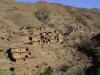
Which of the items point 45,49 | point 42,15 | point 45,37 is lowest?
point 45,49

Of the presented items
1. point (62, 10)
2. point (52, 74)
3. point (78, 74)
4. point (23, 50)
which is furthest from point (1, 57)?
point (62, 10)

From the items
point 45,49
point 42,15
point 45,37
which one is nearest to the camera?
point 45,49

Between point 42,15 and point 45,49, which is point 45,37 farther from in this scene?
point 42,15

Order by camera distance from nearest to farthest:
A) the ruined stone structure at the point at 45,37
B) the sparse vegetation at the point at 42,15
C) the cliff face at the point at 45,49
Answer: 1. the cliff face at the point at 45,49
2. the ruined stone structure at the point at 45,37
3. the sparse vegetation at the point at 42,15

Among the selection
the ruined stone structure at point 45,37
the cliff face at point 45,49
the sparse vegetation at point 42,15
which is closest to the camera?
the cliff face at point 45,49

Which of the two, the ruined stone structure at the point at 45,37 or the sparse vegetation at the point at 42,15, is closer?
the ruined stone structure at the point at 45,37

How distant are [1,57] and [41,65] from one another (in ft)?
9.46

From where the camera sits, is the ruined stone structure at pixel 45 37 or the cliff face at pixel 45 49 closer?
the cliff face at pixel 45 49

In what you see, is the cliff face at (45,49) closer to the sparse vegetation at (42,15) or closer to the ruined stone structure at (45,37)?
the ruined stone structure at (45,37)

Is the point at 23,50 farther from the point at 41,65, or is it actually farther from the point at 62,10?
the point at 62,10

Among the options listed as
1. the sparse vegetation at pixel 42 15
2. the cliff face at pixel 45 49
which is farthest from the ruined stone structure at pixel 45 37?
the sparse vegetation at pixel 42 15

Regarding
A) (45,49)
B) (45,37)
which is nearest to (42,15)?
(45,37)

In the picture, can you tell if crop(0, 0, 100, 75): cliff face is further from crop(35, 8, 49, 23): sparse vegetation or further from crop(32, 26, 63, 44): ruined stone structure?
crop(35, 8, 49, 23): sparse vegetation

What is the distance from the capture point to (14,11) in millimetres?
47938
